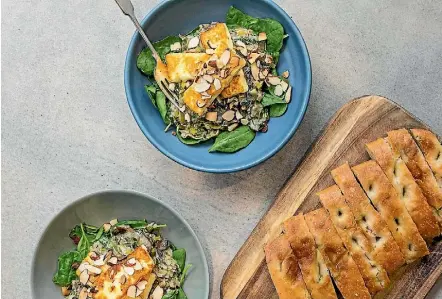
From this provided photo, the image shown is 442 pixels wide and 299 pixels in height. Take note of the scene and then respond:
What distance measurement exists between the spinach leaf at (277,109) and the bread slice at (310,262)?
56 centimetres

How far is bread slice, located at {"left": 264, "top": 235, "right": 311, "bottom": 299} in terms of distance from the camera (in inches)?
119

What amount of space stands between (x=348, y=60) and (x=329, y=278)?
1169 millimetres

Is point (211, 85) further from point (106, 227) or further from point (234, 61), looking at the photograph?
point (106, 227)

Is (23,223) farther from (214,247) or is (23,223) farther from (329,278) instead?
(329,278)

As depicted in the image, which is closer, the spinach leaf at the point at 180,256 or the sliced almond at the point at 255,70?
the sliced almond at the point at 255,70

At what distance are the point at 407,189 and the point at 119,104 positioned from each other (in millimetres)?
1566

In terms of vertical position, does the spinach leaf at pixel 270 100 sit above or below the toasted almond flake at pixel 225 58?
below

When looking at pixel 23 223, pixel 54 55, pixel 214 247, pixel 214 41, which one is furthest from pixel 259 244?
pixel 54 55

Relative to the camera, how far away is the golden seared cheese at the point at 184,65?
306 cm

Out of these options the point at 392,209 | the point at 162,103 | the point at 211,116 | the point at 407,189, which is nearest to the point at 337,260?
the point at 392,209

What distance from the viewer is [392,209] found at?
3041mm

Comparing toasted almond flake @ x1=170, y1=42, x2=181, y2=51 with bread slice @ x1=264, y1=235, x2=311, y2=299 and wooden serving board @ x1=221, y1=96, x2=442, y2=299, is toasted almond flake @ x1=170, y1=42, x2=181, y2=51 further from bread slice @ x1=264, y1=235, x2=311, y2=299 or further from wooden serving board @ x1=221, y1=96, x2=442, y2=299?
bread slice @ x1=264, y1=235, x2=311, y2=299

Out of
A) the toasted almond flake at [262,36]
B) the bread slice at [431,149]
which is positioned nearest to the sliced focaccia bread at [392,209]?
the bread slice at [431,149]

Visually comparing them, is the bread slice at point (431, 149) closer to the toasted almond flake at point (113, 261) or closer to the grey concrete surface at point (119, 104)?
the grey concrete surface at point (119, 104)
